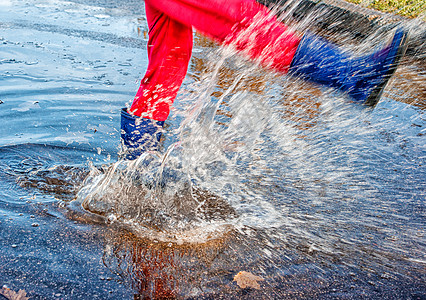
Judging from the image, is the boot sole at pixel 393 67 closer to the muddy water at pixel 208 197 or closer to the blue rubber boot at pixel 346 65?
the blue rubber boot at pixel 346 65

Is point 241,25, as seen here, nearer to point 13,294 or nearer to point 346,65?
point 346,65

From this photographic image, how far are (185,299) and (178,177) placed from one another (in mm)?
856

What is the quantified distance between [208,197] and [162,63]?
2.55 feet

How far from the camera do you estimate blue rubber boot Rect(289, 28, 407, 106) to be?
1817 mm

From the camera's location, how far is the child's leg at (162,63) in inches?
77.6

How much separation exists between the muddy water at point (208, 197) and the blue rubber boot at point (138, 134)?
0.09 metres

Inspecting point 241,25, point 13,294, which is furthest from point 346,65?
point 13,294

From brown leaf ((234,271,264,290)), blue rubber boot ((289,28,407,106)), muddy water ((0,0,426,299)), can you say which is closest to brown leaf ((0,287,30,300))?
muddy water ((0,0,426,299))

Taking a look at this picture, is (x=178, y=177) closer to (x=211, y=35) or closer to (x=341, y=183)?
(x=211, y=35)

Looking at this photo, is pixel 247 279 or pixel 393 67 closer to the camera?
Answer: pixel 247 279

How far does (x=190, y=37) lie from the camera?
79.4 inches

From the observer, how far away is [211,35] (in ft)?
5.55

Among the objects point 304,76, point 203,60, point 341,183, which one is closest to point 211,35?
point 304,76

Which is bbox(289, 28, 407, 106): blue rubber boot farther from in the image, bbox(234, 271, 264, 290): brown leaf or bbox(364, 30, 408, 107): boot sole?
bbox(234, 271, 264, 290): brown leaf
